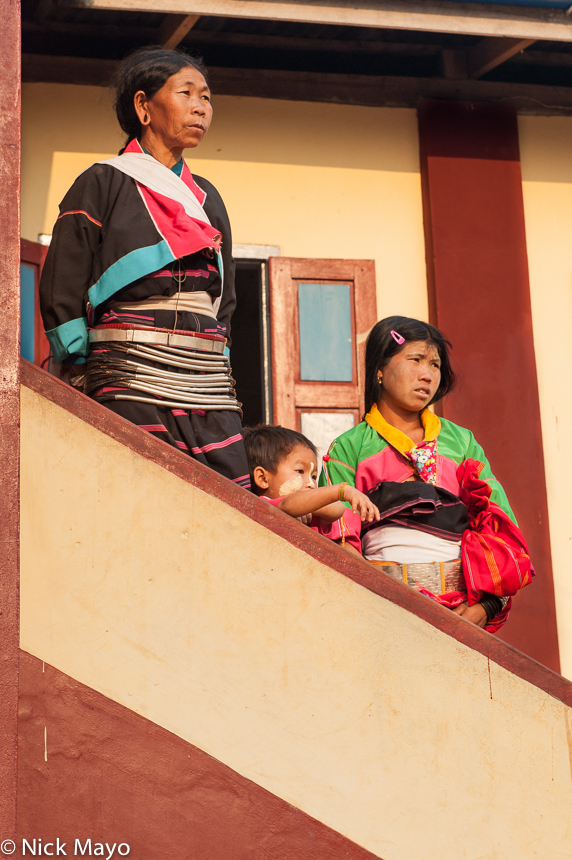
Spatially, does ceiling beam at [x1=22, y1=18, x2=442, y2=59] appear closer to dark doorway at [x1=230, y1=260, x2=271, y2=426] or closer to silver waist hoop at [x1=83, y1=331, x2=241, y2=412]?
dark doorway at [x1=230, y1=260, x2=271, y2=426]

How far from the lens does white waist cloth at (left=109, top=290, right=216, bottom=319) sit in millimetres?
3047

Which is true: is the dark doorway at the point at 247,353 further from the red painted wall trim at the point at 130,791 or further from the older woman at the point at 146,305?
the red painted wall trim at the point at 130,791

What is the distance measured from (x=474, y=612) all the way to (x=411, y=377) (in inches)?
32.2

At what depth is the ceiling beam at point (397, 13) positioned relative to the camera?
457 cm

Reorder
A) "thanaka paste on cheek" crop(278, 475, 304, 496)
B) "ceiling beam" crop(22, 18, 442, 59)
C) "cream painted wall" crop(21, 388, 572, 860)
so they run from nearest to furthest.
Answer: "cream painted wall" crop(21, 388, 572, 860) < "thanaka paste on cheek" crop(278, 475, 304, 496) < "ceiling beam" crop(22, 18, 442, 59)

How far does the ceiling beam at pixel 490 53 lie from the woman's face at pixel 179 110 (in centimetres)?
231

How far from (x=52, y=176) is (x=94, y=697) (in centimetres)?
331

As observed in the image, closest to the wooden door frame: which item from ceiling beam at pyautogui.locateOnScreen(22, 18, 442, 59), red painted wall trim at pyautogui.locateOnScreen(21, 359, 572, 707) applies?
ceiling beam at pyautogui.locateOnScreen(22, 18, 442, 59)

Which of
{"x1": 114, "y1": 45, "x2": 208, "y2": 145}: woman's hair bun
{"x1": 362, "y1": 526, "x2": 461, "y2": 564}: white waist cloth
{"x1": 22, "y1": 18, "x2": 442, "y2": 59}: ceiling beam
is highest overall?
{"x1": 22, "y1": 18, "x2": 442, "y2": 59}: ceiling beam

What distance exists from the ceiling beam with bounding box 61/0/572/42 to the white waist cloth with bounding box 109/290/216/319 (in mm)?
1928

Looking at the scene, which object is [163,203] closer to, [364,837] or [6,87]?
[6,87]

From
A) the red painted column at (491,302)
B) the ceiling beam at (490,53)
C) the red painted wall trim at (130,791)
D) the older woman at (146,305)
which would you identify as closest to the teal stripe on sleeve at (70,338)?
the older woman at (146,305)

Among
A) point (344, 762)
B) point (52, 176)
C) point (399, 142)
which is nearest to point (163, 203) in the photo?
point (344, 762)

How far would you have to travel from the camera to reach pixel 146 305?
3055 mm
